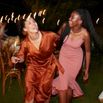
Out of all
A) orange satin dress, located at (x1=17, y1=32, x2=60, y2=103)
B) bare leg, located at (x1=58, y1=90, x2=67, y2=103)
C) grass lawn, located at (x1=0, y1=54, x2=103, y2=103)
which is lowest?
grass lawn, located at (x1=0, y1=54, x2=103, y2=103)

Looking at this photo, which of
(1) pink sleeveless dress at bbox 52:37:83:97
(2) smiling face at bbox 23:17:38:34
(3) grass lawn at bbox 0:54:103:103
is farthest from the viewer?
(3) grass lawn at bbox 0:54:103:103

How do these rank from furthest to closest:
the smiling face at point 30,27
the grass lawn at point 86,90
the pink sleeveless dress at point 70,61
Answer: the grass lawn at point 86,90
the pink sleeveless dress at point 70,61
the smiling face at point 30,27

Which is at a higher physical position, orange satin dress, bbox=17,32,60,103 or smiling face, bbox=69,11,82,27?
smiling face, bbox=69,11,82,27

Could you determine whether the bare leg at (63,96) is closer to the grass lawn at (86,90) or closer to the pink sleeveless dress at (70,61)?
the pink sleeveless dress at (70,61)

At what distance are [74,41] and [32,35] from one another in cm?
61

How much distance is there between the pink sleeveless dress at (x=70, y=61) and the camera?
6363 mm

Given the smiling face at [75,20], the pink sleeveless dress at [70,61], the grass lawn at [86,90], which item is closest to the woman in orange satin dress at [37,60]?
the pink sleeveless dress at [70,61]

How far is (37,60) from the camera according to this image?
621 cm

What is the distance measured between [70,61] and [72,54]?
11 cm

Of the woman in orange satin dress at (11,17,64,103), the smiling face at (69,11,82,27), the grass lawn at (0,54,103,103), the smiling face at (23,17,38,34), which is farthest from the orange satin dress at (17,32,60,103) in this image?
the grass lawn at (0,54,103,103)

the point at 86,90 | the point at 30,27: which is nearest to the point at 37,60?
the point at 30,27

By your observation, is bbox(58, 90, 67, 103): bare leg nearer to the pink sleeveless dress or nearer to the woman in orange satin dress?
the pink sleeveless dress

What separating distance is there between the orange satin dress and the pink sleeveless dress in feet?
0.52

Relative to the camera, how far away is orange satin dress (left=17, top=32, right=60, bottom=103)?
6.19 metres
